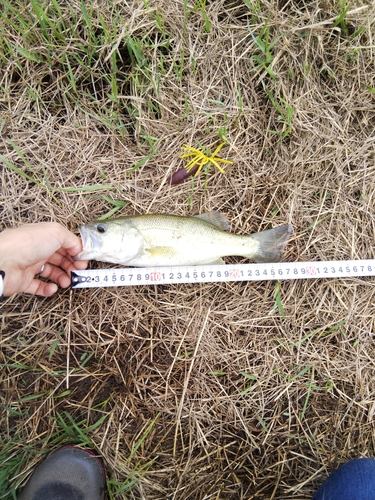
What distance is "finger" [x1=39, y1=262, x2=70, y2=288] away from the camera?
338cm

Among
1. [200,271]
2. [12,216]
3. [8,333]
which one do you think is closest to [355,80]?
[200,271]

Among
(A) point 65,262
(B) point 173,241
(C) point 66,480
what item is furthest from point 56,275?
(C) point 66,480

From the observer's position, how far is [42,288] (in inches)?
132

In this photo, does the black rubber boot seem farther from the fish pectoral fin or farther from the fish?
the fish pectoral fin

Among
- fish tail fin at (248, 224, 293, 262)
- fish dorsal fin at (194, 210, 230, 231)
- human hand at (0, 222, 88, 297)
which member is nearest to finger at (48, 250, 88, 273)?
human hand at (0, 222, 88, 297)

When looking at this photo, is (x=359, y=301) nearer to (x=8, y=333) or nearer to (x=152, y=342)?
(x=152, y=342)

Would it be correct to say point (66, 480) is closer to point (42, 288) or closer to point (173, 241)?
point (42, 288)

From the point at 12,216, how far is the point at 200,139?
2031mm

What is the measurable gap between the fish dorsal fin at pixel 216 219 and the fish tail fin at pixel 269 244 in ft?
0.96

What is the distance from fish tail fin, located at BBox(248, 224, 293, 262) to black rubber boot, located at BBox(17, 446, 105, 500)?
7.91 feet

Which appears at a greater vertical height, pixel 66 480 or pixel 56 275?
pixel 56 275

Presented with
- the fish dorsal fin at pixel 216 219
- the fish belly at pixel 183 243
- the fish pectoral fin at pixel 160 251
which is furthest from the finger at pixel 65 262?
the fish dorsal fin at pixel 216 219

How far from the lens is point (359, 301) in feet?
12.0

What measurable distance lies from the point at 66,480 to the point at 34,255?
77.4 inches
